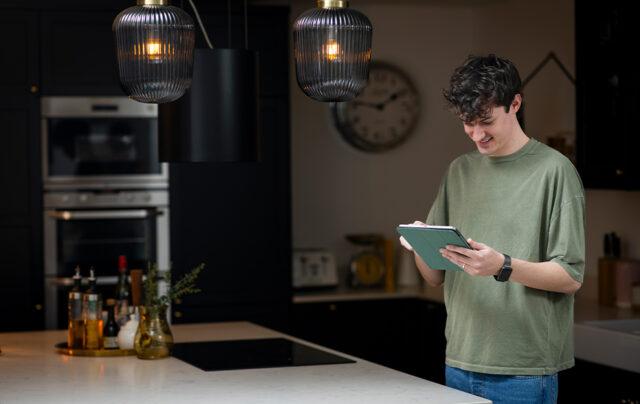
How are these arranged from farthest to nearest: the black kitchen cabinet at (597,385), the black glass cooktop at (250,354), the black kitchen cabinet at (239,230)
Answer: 1. the black kitchen cabinet at (239,230)
2. the black kitchen cabinet at (597,385)
3. the black glass cooktop at (250,354)

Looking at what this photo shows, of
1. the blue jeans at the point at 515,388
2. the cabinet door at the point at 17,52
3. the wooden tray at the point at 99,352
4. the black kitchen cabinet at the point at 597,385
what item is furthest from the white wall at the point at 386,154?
the blue jeans at the point at 515,388

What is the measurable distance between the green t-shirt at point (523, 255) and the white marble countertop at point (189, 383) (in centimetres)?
15

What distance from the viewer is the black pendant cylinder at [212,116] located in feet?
10.9

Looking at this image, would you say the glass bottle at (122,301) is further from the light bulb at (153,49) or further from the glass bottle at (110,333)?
the light bulb at (153,49)

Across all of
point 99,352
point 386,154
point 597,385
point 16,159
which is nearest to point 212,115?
point 99,352

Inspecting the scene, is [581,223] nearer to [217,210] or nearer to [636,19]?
[636,19]

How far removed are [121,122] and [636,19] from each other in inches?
99.3

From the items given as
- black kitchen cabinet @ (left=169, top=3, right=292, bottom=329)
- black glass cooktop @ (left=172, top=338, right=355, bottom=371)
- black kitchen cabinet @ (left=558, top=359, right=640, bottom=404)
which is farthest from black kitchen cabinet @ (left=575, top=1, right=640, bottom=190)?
black glass cooktop @ (left=172, top=338, right=355, bottom=371)

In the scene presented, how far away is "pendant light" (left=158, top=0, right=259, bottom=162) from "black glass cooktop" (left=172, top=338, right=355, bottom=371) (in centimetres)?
59

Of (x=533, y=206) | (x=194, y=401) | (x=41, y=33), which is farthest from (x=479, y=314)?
(x=41, y=33)

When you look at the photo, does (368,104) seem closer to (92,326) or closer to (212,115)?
(212,115)

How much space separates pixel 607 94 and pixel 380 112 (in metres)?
1.87

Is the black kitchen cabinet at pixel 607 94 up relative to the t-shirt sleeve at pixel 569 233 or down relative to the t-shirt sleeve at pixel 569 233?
up

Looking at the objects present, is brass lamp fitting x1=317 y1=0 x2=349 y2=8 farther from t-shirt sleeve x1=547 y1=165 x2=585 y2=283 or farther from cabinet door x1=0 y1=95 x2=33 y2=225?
cabinet door x1=0 y1=95 x2=33 y2=225
